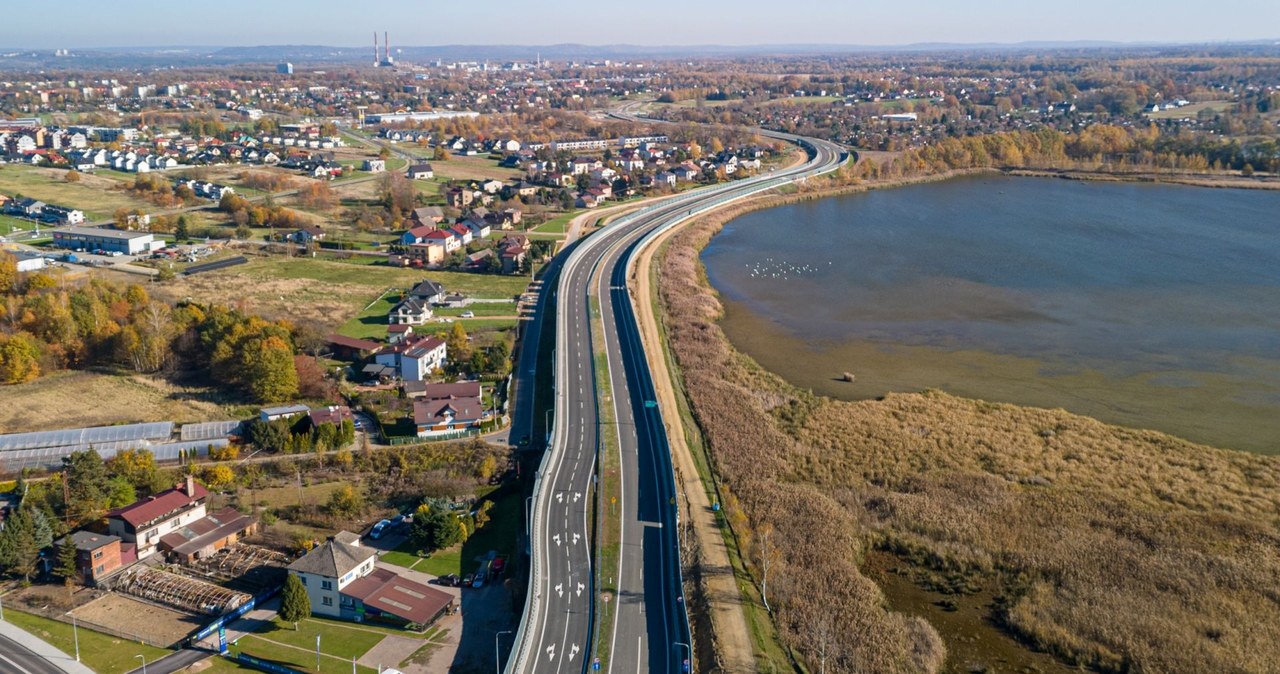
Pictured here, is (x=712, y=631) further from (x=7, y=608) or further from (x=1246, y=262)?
(x=1246, y=262)

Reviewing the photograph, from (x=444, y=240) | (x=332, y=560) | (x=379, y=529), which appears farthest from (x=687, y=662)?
(x=444, y=240)

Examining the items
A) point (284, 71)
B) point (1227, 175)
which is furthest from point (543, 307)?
point (284, 71)

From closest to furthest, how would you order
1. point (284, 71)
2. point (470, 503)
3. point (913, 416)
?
point (470, 503)
point (913, 416)
point (284, 71)

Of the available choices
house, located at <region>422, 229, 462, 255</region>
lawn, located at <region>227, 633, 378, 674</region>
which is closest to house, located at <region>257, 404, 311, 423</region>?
lawn, located at <region>227, 633, 378, 674</region>

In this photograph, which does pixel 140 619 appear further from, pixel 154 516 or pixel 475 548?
pixel 475 548

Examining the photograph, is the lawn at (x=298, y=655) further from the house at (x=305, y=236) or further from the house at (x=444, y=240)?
the house at (x=305, y=236)

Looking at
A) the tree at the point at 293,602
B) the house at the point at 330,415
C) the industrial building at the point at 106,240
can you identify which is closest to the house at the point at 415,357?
the house at the point at 330,415
